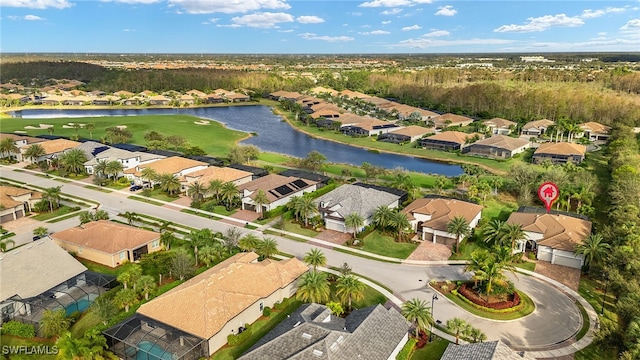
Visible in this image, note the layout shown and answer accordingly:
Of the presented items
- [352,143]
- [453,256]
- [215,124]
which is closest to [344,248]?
[453,256]

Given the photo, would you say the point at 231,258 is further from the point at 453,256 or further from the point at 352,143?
the point at 352,143

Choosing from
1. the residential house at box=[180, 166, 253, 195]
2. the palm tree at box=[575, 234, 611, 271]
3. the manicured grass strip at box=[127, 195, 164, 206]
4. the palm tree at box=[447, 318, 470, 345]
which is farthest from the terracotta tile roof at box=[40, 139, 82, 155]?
the palm tree at box=[575, 234, 611, 271]

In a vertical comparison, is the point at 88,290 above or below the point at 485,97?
below

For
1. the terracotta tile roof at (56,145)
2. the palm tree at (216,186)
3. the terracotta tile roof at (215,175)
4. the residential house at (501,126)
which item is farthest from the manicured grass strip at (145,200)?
the residential house at (501,126)

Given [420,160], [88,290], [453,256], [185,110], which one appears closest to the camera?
[88,290]

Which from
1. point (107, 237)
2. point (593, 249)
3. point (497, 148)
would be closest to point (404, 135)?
point (497, 148)

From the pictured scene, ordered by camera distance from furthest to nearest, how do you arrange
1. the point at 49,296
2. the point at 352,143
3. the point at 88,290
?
the point at 352,143
the point at 88,290
the point at 49,296

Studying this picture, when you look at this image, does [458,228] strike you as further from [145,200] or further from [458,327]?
[145,200]
